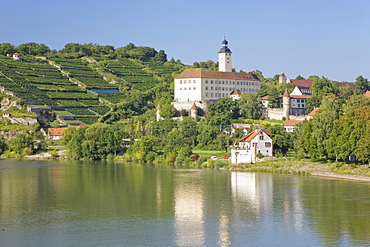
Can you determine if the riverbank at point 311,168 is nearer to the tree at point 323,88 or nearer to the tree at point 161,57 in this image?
the tree at point 323,88

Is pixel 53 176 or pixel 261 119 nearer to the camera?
pixel 53 176

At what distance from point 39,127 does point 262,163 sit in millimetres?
35994

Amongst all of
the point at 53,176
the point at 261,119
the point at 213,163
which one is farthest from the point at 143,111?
the point at 53,176

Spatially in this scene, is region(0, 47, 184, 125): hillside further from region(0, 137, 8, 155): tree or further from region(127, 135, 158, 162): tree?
region(127, 135, 158, 162): tree

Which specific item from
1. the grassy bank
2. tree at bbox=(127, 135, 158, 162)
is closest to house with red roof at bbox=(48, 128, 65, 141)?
tree at bbox=(127, 135, 158, 162)

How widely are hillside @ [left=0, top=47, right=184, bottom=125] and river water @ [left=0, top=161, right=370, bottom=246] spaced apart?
38.9m

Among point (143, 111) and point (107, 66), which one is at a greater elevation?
point (107, 66)

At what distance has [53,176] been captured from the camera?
47.4m

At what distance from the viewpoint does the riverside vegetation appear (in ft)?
161

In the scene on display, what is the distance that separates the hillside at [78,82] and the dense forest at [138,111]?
14 cm

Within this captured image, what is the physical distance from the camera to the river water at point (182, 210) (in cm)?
2639

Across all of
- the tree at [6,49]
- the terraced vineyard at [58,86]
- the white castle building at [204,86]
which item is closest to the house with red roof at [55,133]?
the terraced vineyard at [58,86]

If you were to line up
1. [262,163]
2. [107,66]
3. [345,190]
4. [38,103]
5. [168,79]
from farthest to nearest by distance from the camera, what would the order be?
1. [107,66]
2. [168,79]
3. [38,103]
4. [262,163]
5. [345,190]

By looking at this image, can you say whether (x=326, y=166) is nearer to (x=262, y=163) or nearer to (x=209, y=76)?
(x=262, y=163)
